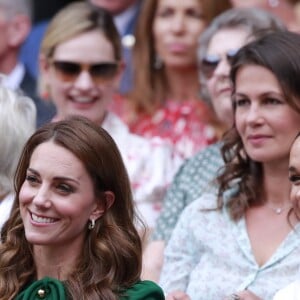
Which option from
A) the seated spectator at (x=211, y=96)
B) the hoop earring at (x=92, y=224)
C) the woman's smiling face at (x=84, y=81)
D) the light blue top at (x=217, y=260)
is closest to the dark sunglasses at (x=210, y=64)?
the seated spectator at (x=211, y=96)

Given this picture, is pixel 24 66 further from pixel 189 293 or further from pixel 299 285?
pixel 299 285

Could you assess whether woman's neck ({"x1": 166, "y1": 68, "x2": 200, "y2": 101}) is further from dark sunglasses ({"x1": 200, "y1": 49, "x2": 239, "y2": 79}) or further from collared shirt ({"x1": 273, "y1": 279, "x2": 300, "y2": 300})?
collared shirt ({"x1": 273, "y1": 279, "x2": 300, "y2": 300})

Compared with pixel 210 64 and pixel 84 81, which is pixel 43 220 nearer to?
pixel 210 64

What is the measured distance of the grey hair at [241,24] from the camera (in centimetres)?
615

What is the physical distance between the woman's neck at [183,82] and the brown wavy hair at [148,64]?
0.22 feet

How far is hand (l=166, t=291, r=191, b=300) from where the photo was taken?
4.82 metres

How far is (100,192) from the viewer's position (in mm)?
4484

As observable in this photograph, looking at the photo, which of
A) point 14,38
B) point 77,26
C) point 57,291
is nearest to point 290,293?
point 57,291

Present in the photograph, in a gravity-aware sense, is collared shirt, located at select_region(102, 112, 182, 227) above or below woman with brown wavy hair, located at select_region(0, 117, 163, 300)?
below

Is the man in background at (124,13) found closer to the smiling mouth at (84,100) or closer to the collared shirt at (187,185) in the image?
the smiling mouth at (84,100)

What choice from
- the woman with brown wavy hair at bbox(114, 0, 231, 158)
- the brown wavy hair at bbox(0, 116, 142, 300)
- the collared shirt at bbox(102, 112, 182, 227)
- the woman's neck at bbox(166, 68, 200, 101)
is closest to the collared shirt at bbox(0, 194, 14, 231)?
the brown wavy hair at bbox(0, 116, 142, 300)

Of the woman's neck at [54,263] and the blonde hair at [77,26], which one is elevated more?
the blonde hair at [77,26]

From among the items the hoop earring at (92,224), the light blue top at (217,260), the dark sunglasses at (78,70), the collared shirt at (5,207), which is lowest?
the light blue top at (217,260)

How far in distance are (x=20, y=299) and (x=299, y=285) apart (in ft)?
3.42
